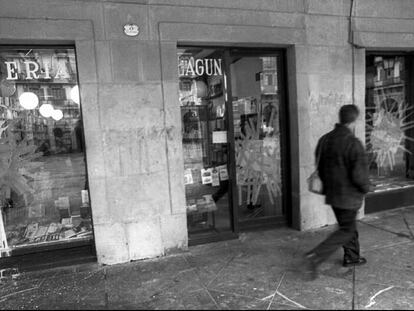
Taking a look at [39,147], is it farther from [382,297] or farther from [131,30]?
[382,297]

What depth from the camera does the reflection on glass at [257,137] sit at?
17.3ft

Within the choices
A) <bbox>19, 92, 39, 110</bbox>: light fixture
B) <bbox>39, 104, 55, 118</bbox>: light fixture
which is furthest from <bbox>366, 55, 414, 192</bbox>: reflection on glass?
<bbox>19, 92, 39, 110</bbox>: light fixture

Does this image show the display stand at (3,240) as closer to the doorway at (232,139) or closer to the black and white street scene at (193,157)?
the black and white street scene at (193,157)

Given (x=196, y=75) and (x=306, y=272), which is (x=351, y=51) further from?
(x=306, y=272)

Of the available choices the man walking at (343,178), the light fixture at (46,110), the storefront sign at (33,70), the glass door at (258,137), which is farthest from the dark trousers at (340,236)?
the storefront sign at (33,70)

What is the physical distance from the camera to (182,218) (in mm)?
4734

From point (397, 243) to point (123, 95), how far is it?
13.4ft

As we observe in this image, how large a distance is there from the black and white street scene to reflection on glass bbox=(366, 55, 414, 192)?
0.49 metres

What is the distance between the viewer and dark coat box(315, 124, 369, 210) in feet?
11.3

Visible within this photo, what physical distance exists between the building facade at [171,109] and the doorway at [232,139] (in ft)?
0.05

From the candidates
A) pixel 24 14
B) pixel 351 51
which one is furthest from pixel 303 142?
pixel 24 14

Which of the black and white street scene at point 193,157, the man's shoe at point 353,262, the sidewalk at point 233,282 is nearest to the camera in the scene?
the sidewalk at point 233,282

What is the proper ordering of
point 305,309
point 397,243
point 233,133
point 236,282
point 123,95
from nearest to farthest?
point 305,309, point 236,282, point 123,95, point 397,243, point 233,133

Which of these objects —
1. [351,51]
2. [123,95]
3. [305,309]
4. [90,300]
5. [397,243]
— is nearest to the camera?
[305,309]
